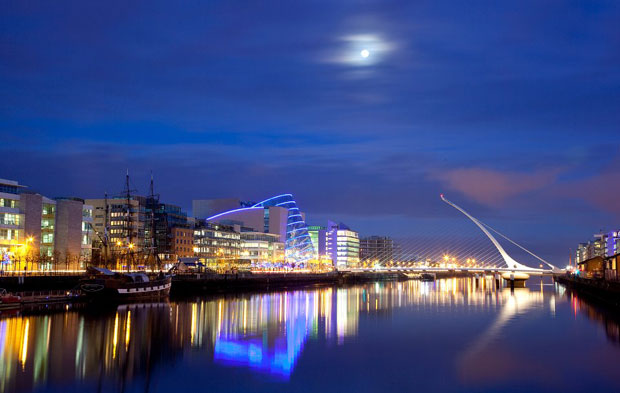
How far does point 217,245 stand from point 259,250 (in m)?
16.0

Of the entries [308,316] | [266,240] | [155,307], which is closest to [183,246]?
[266,240]

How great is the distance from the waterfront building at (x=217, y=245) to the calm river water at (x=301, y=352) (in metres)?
79.5

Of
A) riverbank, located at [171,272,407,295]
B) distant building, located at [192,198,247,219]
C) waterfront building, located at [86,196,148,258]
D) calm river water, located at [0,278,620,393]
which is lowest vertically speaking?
calm river water, located at [0,278,620,393]

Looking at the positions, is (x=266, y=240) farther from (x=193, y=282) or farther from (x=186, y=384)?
(x=186, y=384)

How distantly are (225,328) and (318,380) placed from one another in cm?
1380

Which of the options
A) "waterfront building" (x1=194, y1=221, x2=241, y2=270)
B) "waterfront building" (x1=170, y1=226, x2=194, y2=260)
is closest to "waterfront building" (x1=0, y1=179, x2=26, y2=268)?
"waterfront building" (x1=170, y1=226, x2=194, y2=260)

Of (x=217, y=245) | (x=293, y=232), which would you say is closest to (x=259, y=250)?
(x=217, y=245)

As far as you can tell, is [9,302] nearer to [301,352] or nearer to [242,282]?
[301,352]

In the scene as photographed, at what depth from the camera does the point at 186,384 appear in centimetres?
2041

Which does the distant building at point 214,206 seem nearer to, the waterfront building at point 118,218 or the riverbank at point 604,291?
the waterfront building at point 118,218

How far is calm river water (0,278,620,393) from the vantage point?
20.8 meters

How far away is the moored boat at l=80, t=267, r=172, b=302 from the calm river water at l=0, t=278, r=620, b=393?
710 cm

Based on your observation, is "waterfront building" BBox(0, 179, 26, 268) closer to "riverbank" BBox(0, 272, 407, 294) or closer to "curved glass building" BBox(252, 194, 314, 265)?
"riverbank" BBox(0, 272, 407, 294)

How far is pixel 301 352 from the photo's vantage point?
87.7 feet
